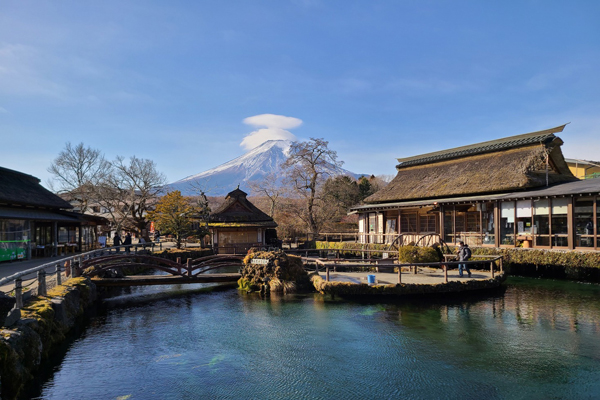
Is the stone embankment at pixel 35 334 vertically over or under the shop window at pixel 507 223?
under

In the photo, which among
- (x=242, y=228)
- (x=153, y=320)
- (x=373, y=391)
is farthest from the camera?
(x=242, y=228)

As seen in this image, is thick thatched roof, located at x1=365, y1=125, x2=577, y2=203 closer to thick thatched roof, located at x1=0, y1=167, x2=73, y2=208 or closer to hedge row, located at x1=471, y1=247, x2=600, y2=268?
hedge row, located at x1=471, y1=247, x2=600, y2=268

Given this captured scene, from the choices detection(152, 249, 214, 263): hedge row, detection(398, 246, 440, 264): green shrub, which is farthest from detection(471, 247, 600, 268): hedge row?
detection(152, 249, 214, 263): hedge row

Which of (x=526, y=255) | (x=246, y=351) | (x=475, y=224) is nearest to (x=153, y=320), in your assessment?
(x=246, y=351)

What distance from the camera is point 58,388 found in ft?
27.5

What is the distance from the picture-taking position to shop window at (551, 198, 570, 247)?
20.8m

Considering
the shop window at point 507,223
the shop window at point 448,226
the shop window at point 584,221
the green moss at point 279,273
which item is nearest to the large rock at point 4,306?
the green moss at point 279,273

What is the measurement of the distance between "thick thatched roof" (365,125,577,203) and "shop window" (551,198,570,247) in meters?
3.43

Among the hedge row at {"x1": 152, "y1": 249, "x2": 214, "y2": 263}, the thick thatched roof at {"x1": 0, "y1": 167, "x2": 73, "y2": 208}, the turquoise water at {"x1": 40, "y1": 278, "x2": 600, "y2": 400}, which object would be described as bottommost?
the turquoise water at {"x1": 40, "y1": 278, "x2": 600, "y2": 400}

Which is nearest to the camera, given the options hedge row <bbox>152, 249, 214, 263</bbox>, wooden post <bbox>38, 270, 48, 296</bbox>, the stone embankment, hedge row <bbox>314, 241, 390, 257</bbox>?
the stone embankment

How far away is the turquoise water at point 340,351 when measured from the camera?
8.23 m

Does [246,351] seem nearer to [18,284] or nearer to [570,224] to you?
[18,284]

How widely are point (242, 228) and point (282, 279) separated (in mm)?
15974

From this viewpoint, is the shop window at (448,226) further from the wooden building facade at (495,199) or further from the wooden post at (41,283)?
the wooden post at (41,283)
